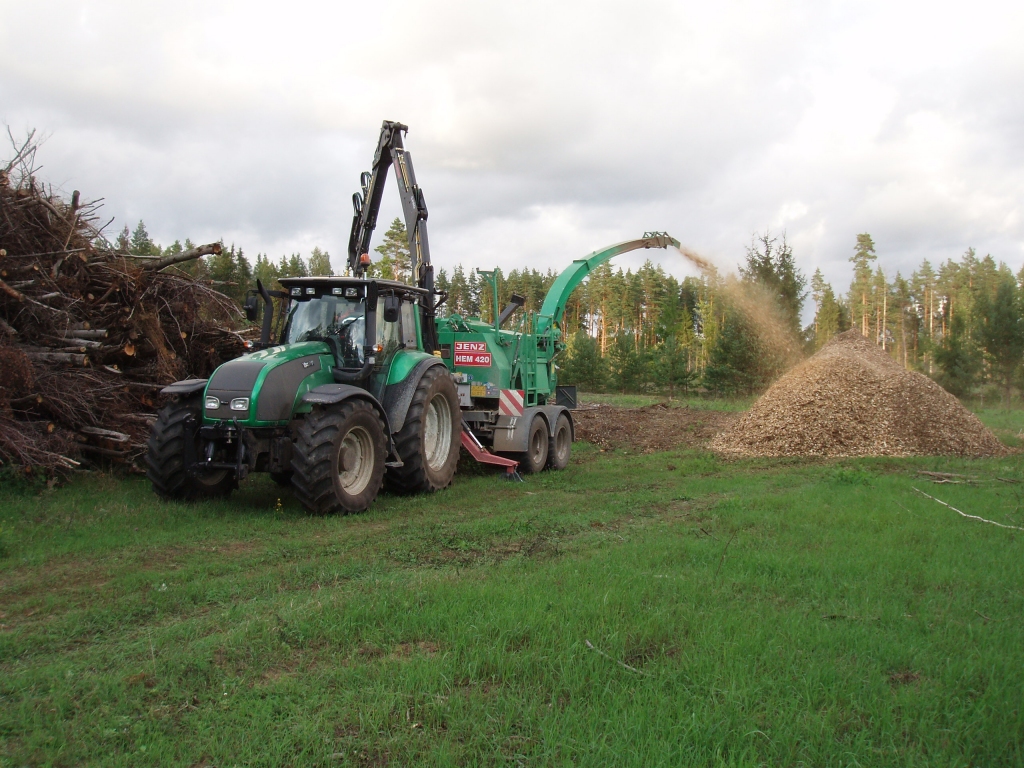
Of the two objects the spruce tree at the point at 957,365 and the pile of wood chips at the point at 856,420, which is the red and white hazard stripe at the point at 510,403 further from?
the spruce tree at the point at 957,365

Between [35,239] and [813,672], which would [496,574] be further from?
[35,239]

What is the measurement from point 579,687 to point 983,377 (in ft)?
130

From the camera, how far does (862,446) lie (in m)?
14.9

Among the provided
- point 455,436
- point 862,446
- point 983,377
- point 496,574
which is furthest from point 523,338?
point 983,377

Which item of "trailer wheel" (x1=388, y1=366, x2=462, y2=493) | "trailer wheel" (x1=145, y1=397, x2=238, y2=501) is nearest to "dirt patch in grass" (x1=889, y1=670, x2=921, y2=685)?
"trailer wheel" (x1=388, y1=366, x2=462, y2=493)

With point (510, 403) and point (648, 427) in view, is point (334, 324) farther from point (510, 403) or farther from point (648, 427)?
point (648, 427)

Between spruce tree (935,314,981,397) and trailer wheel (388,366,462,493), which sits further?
spruce tree (935,314,981,397)

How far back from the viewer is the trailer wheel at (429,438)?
389 inches

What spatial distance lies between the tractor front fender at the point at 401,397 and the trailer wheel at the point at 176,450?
7.45 ft

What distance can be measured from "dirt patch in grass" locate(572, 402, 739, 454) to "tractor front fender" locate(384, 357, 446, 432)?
7.46m

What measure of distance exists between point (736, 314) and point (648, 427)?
11.2 m

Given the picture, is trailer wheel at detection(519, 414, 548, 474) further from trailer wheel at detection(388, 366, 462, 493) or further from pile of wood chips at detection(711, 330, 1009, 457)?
pile of wood chips at detection(711, 330, 1009, 457)

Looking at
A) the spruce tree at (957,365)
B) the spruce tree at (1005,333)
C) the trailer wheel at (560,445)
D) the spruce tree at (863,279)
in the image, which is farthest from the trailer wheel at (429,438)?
the spruce tree at (863,279)

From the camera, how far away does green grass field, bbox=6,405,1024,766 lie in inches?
135
